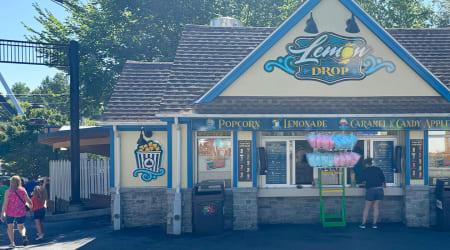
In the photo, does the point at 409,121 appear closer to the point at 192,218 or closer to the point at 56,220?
the point at 192,218

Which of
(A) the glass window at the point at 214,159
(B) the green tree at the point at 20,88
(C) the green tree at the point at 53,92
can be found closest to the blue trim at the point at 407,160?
(A) the glass window at the point at 214,159

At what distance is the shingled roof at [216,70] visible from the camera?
11.3 metres

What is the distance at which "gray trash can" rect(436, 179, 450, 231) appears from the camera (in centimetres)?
1071

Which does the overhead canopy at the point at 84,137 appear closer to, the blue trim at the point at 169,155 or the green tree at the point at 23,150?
the green tree at the point at 23,150

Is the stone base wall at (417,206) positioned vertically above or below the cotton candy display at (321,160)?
below

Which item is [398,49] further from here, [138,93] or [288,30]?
[138,93]

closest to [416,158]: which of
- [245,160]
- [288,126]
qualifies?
[288,126]

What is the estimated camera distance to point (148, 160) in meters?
12.1

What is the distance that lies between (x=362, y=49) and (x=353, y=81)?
0.93 m

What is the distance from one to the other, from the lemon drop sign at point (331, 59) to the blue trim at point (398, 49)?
0.39m

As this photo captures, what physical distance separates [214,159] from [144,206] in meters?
2.50

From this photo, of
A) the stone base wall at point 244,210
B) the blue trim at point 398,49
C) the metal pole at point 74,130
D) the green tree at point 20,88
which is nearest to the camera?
the stone base wall at point 244,210

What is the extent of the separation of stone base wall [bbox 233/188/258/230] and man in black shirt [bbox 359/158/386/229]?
2905 mm

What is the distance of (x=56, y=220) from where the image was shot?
13.9 m
